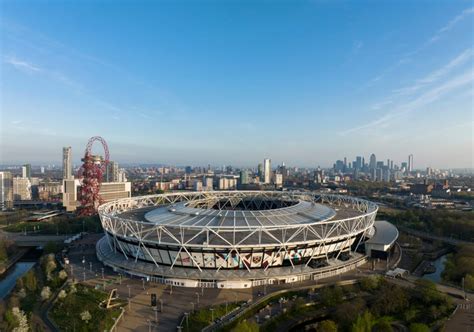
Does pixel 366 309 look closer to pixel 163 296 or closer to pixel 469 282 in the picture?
pixel 469 282

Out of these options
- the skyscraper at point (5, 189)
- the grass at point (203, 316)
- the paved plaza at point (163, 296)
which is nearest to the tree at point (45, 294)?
the paved plaza at point (163, 296)

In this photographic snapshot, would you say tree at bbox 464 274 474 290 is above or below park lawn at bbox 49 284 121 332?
above

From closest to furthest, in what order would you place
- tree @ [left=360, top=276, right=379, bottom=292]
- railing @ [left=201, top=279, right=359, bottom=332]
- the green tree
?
1. railing @ [left=201, top=279, right=359, bottom=332]
2. tree @ [left=360, top=276, right=379, bottom=292]
3. the green tree

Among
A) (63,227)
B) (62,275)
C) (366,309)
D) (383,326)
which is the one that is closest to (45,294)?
(62,275)

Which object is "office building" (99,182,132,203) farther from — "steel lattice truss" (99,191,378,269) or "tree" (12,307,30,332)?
"tree" (12,307,30,332)

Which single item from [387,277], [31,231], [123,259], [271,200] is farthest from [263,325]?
[31,231]

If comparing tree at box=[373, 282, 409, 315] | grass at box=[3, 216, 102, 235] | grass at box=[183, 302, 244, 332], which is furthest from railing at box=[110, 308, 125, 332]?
grass at box=[3, 216, 102, 235]

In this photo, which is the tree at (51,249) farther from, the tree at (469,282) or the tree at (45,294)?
the tree at (469,282)

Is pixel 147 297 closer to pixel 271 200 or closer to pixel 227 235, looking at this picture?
pixel 227 235
